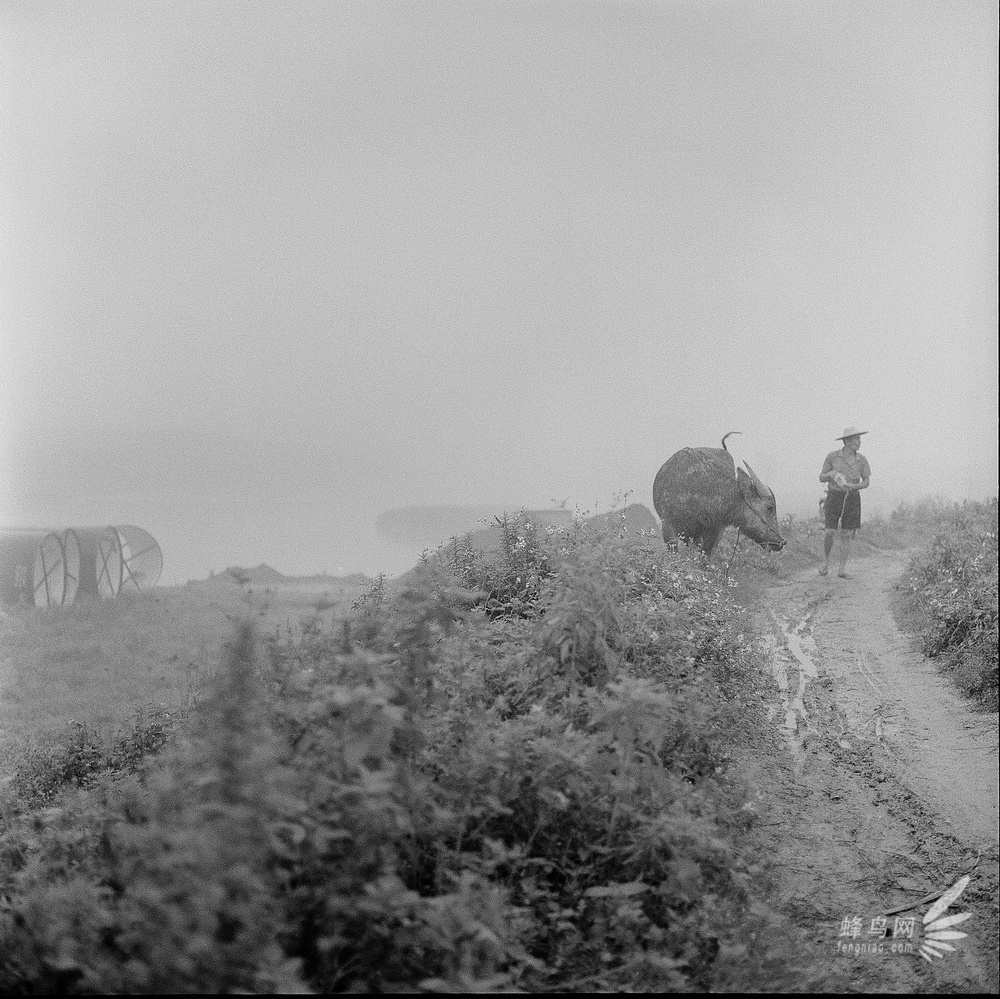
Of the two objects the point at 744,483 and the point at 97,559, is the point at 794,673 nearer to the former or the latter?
the point at 744,483

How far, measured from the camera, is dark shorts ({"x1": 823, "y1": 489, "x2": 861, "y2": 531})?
338 inches

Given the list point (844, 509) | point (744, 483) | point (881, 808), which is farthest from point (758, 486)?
point (881, 808)

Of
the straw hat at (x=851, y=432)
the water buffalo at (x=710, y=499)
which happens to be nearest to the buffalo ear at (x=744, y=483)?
the water buffalo at (x=710, y=499)

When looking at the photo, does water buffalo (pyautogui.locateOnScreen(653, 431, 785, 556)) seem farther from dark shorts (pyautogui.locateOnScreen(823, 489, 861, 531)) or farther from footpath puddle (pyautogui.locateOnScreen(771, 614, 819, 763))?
footpath puddle (pyautogui.locateOnScreen(771, 614, 819, 763))

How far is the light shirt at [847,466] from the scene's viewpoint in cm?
836

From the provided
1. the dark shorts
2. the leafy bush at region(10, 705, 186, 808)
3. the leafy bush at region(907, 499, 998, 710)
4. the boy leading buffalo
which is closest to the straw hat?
the boy leading buffalo

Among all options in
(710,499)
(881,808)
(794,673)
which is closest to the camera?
(881,808)

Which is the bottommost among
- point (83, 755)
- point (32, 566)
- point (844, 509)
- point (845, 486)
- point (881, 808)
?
point (83, 755)

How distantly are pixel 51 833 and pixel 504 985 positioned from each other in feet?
9.86

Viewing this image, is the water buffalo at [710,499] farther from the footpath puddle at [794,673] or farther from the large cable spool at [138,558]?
the large cable spool at [138,558]

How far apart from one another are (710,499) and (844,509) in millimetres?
1671

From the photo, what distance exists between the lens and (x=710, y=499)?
10031mm

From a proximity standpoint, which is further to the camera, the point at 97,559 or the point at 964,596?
the point at 97,559

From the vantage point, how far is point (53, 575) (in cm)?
948
